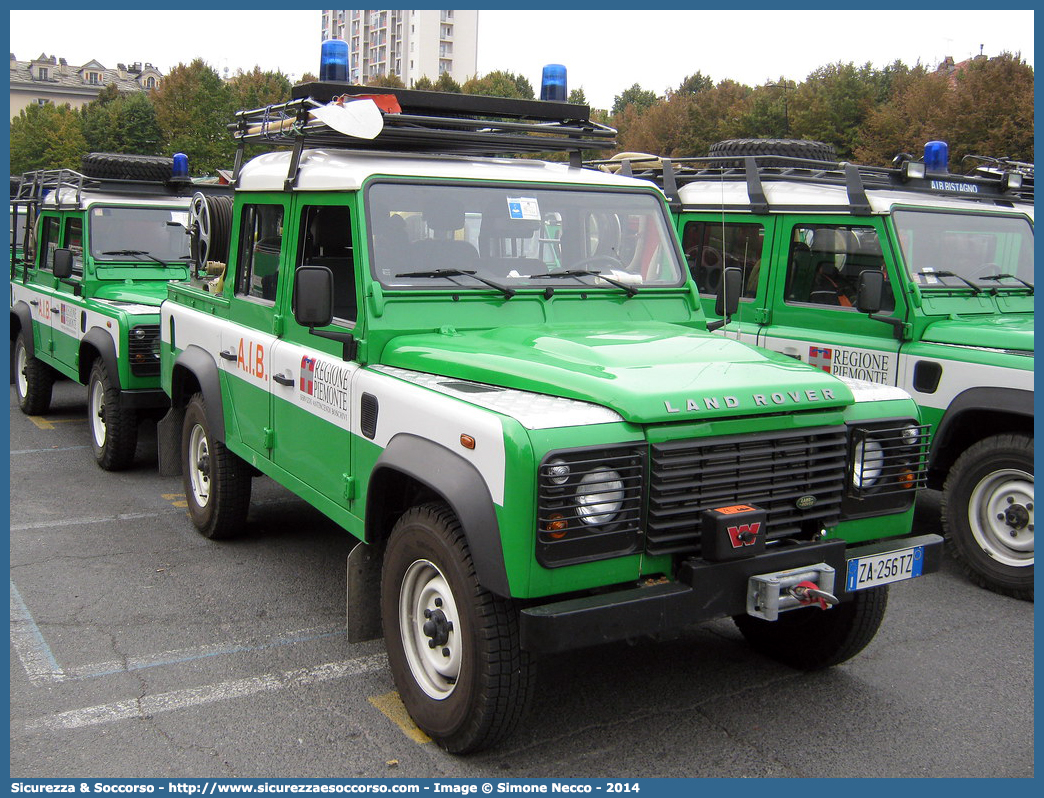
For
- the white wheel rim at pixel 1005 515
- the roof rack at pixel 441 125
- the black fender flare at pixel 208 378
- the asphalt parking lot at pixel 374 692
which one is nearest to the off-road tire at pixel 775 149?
the roof rack at pixel 441 125

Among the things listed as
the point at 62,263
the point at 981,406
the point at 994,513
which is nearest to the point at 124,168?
the point at 62,263

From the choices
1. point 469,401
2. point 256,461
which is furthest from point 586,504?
point 256,461

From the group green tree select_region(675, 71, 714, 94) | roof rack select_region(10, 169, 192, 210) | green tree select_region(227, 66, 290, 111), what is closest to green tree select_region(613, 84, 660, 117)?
green tree select_region(675, 71, 714, 94)

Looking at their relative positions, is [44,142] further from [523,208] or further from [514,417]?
[514,417]

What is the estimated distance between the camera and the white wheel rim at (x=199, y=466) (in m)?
6.32

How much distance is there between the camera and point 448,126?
5234 millimetres

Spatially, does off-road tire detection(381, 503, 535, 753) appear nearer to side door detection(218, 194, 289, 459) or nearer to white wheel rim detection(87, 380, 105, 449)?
side door detection(218, 194, 289, 459)

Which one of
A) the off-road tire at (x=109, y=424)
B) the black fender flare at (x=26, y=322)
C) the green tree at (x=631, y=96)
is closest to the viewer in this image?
the off-road tire at (x=109, y=424)

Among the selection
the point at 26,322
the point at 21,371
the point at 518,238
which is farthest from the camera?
the point at 21,371

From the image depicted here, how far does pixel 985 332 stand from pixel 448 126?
3335 millimetres

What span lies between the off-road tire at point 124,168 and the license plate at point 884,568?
817 centimetres

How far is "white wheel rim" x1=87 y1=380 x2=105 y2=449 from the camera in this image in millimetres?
8227

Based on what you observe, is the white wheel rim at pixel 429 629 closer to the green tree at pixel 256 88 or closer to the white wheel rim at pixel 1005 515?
the white wheel rim at pixel 1005 515

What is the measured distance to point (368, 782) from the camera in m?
3.61
